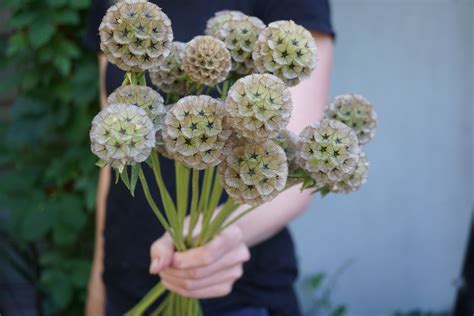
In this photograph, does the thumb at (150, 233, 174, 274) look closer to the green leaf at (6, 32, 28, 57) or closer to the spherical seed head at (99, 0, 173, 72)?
the spherical seed head at (99, 0, 173, 72)

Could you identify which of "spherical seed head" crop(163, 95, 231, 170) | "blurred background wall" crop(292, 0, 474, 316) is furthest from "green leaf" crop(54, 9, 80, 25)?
"spherical seed head" crop(163, 95, 231, 170)

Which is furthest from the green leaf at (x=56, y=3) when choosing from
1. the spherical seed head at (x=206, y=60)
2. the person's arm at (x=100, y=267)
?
the spherical seed head at (x=206, y=60)

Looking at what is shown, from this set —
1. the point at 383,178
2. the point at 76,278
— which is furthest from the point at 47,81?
the point at 383,178

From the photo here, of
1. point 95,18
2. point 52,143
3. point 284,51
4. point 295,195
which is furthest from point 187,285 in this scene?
point 52,143

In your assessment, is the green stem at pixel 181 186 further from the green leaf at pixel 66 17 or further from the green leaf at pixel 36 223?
the green leaf at pixel 36 223

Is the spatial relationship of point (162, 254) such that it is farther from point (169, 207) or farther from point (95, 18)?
point (95, 18)

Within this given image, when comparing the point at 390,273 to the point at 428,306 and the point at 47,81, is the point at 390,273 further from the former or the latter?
the point at 47,81
